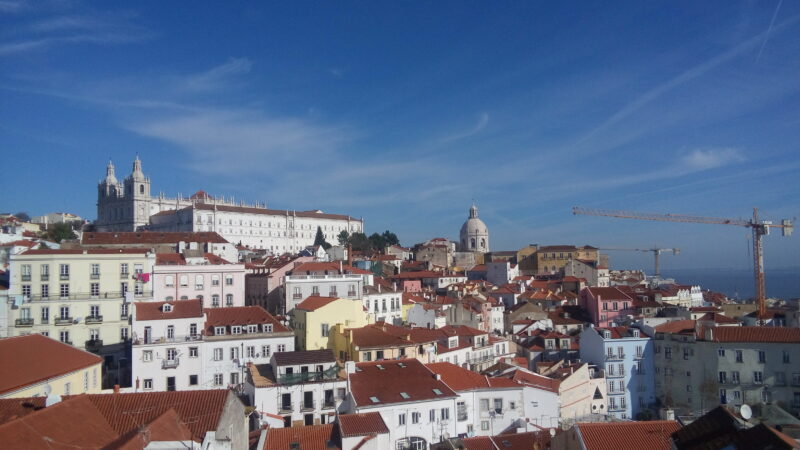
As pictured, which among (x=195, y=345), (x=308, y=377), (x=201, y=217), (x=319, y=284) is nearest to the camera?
(x=308, y=377)

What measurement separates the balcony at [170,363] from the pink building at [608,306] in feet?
127

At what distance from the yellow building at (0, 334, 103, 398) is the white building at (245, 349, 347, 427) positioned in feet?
24.1

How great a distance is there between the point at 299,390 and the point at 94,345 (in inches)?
640

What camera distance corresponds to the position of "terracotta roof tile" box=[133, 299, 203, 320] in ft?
109

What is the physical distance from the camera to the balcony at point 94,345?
120 feet

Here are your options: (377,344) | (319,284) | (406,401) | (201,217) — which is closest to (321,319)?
(377,344)

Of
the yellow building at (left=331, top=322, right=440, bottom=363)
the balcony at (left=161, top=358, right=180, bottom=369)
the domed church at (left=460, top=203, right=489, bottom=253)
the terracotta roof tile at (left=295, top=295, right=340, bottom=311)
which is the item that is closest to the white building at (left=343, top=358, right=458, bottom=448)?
the yellow building at (left=331, top=322, right=440, bottom=363)

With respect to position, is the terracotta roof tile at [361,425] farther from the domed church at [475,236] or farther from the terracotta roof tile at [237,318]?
the domed church at [475,236]

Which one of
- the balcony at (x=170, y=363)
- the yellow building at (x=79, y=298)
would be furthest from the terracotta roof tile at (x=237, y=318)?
the yellow building at (x=79, y=298)

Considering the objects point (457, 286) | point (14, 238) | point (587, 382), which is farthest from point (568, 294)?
point (14, 238)

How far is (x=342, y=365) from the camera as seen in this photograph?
31922 millimetres

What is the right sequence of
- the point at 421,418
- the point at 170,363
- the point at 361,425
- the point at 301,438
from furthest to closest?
the point at 170,363
the point at 421,418
the point at 361,425
the point at 301,438

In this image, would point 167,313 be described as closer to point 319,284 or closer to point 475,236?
point 319,284

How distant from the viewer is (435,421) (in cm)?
2872
